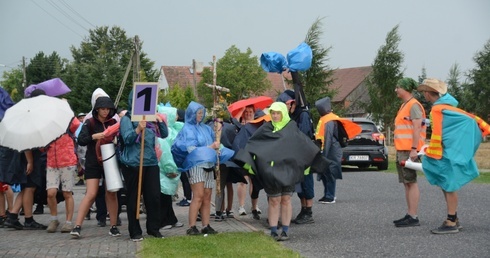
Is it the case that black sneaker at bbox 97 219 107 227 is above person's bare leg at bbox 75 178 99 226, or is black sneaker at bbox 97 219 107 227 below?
below

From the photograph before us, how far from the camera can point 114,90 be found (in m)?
48.6

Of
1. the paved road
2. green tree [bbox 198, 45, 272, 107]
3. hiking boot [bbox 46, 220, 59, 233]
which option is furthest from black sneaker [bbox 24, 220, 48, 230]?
green tree [bbox 198, 45, 272, 107]

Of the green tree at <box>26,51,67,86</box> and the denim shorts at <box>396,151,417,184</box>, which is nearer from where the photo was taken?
the denim shorts at <box>396,151,417,184</box>

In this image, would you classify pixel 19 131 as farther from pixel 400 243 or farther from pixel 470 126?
pixel 470 126

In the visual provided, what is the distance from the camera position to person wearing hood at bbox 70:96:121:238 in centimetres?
997

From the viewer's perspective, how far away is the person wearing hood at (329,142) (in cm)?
1345

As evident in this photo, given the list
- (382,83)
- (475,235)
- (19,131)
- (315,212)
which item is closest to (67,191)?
(19,131)

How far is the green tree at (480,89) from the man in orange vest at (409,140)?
49.6 meters

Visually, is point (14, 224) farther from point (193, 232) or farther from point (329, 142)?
point (329, 142)

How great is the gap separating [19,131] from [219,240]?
3103 millimetres

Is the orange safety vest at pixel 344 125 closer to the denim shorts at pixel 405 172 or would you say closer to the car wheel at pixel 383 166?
the denim shorts at pixel 405 172

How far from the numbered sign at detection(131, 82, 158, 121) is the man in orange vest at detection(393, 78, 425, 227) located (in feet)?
10.2

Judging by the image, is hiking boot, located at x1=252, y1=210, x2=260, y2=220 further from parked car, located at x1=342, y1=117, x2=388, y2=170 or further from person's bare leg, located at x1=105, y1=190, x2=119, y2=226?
A: parked car, located at x1=342, y1=117, x2=388, y2=170

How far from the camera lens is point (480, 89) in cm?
5966
